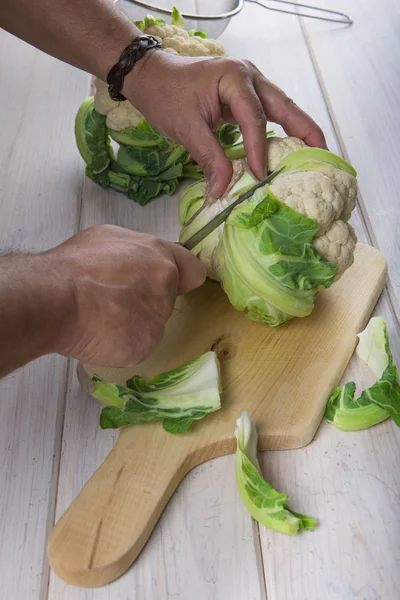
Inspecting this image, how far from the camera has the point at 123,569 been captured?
1.22 metres

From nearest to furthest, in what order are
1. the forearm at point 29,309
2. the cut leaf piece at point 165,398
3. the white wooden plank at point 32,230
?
the forearm at point 29,309, the white wooden plank at point 32,230, the cut leaf piece at point 165,398

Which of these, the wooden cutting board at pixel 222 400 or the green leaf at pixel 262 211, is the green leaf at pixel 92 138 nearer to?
the wooden cutting board at pixel 222 400

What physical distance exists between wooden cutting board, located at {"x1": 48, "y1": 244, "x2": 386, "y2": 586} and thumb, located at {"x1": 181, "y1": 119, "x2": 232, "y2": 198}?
0.81 feet

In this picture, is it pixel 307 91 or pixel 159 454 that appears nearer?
pixel 159 454

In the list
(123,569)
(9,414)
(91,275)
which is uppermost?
(91,275)

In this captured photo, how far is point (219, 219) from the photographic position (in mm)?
1584

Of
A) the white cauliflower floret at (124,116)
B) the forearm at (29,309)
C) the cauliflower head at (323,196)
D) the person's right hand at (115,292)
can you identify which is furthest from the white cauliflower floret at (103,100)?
the forearm at (29,309)

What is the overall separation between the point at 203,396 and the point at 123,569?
341 millimetres

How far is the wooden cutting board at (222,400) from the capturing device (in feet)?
4.02

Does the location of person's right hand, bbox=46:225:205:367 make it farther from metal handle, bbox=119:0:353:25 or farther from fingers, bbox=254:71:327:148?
metal handle, bbox=119:0:353:25

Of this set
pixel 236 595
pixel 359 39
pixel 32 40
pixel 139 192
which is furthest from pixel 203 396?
pixel 359 39

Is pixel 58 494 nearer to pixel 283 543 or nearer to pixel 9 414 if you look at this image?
pixel 9 414

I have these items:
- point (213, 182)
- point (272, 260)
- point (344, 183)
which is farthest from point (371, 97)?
point (272, 260)

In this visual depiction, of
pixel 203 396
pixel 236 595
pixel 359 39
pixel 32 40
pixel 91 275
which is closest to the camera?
pixel 236 595
